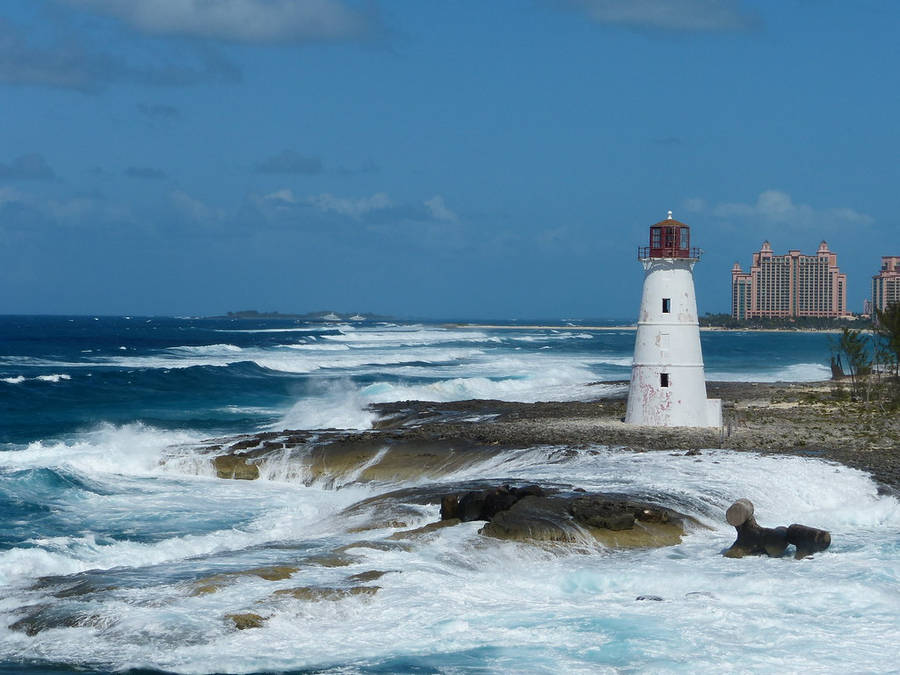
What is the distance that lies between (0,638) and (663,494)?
11.4m

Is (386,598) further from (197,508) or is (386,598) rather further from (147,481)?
(147,481)

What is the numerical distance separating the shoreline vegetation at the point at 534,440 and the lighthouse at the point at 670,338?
0.66m

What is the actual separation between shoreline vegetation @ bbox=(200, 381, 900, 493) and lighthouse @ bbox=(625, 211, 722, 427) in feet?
2.16

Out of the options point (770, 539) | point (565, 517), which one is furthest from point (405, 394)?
point (770, 539)

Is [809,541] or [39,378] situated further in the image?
[39,378]

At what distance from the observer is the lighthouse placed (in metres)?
28.1

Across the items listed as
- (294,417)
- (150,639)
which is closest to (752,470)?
(150,639)

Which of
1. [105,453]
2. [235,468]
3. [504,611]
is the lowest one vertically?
[504,611]

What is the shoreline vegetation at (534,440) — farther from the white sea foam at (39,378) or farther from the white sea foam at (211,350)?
the white sea foam at (211,350)

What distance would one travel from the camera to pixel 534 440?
2691 centimetres

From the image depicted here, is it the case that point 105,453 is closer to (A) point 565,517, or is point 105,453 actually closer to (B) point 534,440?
(B) point 534,440

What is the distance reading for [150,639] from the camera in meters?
12.6

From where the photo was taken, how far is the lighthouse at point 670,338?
2806 cm

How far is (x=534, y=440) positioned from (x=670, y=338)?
14.9ft
